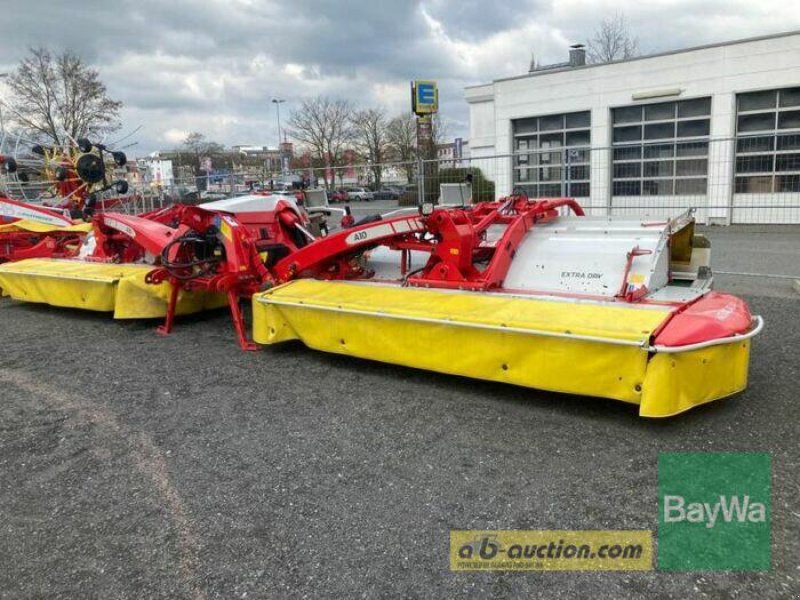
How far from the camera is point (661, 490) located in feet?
9.88

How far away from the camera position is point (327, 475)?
3273 mm

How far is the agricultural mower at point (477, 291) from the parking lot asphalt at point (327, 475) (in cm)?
28

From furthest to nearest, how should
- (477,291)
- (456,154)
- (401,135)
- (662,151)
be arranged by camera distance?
(401,135)
(456,154)
(662,151)
(477,291)

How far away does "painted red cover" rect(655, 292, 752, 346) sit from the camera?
3.42 metres

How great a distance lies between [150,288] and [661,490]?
5212mm

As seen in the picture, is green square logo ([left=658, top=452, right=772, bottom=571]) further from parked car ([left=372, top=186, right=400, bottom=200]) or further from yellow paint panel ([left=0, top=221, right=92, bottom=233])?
parked car ([left=372, top=186, right=400, bottom=200])

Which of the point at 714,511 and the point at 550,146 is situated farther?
the point at 550,146

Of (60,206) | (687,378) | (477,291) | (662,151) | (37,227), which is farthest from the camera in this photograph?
(662,151)

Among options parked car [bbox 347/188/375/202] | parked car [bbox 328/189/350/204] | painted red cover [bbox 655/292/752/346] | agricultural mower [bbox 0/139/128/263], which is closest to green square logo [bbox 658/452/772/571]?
painted red cover [bbox 655/292/752/346]

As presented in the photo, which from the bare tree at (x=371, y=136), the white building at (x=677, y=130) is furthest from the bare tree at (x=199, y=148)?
the white building at (x=677, y=130)

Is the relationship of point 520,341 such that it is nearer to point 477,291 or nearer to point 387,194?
point 477,291

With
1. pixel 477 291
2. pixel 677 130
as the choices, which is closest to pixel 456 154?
pixel 677 130

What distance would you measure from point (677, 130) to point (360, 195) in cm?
842

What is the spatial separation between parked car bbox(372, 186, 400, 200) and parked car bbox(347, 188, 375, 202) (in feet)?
0.49
